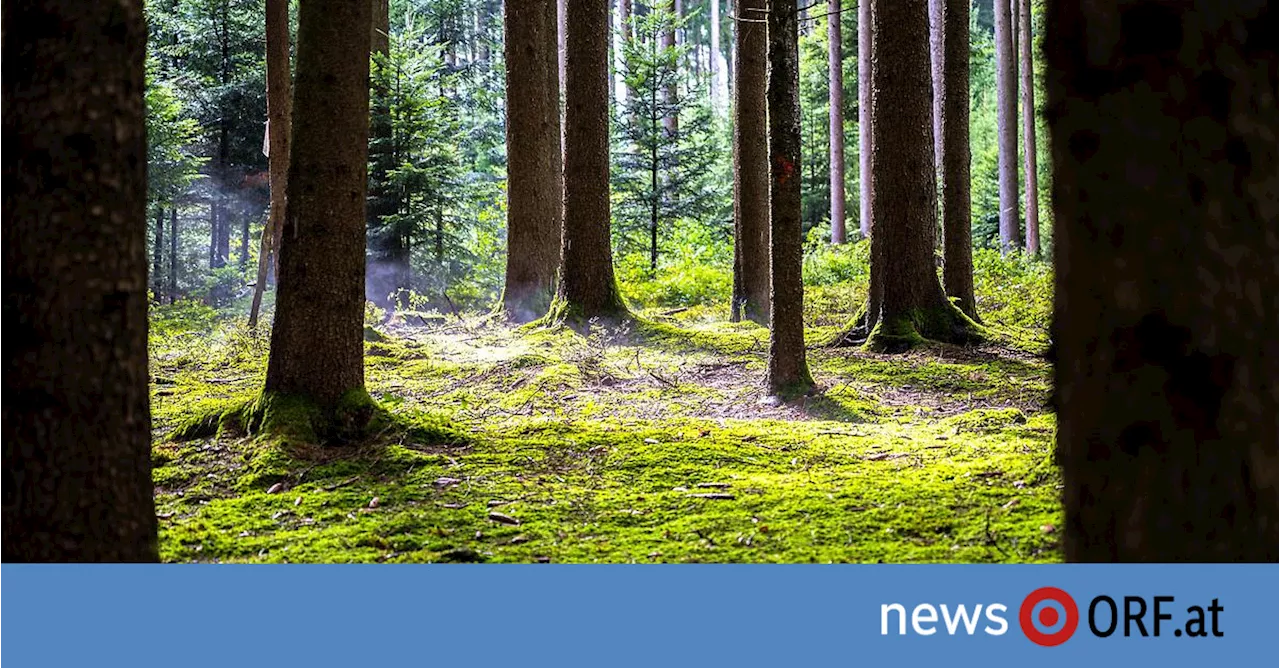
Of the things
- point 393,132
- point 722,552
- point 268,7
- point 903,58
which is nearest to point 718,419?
point 722,552

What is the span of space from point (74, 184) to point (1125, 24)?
8.60ft

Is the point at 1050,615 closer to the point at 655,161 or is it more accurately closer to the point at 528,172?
the point at 528,172

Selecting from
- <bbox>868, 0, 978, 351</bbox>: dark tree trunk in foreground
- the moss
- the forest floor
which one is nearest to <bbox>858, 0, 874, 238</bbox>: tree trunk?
<bbox>868, 0, 978, 351</bbox>: dark tree trunk in foreground

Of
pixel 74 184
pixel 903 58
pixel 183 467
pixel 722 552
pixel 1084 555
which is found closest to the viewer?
pixel 1084 555

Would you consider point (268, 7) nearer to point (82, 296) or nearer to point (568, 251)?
point (568, 251)

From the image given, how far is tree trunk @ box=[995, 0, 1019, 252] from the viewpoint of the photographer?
2441cm

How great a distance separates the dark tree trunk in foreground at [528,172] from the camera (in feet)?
43.3

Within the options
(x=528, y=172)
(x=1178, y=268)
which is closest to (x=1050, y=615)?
(x=1178, y=268)

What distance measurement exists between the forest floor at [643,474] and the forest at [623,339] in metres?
0.03

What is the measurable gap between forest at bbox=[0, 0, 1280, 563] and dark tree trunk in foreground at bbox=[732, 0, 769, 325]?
0.15 ft

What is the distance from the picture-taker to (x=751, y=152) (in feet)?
42.0

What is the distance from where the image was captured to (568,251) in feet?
39.7

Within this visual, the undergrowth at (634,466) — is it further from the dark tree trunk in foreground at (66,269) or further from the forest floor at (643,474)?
the dark tree trunk in foreground at (66,269)

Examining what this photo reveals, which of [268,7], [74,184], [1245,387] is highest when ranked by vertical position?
[268,7]
